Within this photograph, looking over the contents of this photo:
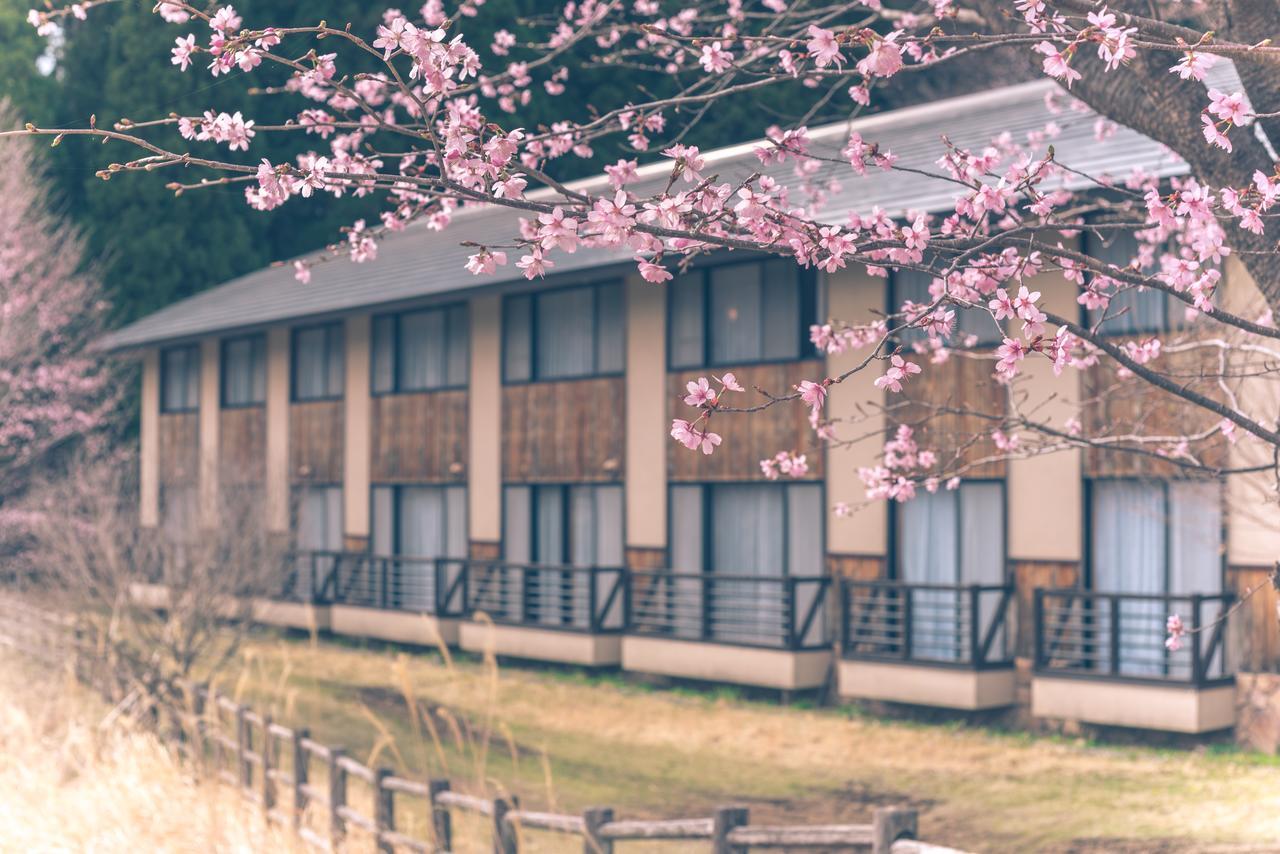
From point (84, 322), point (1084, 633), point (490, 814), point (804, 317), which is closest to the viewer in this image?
point (490, 814)

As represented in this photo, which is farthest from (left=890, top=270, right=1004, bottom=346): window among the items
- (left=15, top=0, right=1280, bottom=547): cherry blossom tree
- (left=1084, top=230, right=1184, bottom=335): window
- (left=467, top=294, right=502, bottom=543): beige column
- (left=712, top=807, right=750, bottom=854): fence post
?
(left=712, top=807, right=750, bottom=854): fence post

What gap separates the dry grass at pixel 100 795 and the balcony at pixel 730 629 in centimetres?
864

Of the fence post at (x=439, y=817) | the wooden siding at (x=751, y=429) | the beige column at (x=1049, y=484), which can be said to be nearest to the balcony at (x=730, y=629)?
the wooden siding at (x=751, y=429)

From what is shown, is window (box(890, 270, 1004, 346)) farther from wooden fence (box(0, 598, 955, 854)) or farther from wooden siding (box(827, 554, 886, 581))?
wooden fence (box(0, 598, 955, 854))

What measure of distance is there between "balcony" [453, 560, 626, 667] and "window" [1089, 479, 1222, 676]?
24.9 feet

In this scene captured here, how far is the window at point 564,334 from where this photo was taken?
23.0 meters

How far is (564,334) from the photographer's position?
939 inches

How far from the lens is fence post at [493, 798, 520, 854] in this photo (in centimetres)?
843

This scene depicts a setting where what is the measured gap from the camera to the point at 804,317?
20.2 meters

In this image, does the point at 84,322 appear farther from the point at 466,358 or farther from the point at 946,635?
the point at 946,635

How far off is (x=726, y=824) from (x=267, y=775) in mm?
4579

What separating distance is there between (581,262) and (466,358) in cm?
516

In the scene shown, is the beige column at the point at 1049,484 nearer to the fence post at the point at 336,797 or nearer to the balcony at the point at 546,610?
the balcony at the point at 546,610

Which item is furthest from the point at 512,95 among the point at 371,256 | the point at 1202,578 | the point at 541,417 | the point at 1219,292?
the point at 541,417
